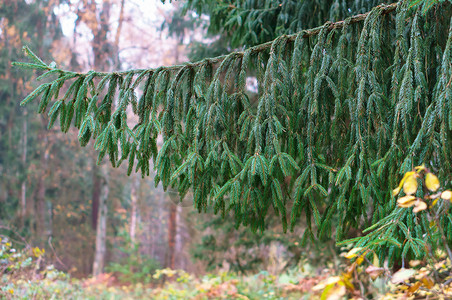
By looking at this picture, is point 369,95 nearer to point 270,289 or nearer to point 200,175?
point 200,175

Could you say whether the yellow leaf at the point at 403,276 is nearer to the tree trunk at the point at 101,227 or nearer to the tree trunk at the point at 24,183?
the tree trunk at the point at 101,227

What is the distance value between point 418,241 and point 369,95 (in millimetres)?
1024

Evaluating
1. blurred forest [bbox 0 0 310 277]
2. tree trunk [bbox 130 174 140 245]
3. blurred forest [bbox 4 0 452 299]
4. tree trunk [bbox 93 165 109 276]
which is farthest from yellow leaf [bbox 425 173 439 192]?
tree trunk [bbox 130 174 140 245]

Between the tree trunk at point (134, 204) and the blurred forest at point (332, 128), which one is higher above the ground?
the blurred forest at point (332, 128)

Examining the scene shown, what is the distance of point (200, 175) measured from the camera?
9.37 ft

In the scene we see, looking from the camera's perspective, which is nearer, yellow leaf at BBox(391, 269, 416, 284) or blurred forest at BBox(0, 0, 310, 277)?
yellow leaf at BBox(391, 269, 416, 284)

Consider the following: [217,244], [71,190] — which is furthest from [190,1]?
[71,190]

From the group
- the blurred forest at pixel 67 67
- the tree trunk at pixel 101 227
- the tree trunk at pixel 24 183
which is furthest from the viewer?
the tree trunk at pixel 101 227

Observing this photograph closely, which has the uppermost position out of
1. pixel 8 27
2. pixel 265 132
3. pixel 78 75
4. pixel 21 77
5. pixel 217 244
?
pixel 8 27

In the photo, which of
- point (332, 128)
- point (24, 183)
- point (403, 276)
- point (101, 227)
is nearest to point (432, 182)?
→ point (403, 276)

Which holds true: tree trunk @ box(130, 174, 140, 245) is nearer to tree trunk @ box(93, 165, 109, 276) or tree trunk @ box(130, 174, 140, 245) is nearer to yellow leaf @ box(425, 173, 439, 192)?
tree trunk @ box(93, 165, 109, 276)

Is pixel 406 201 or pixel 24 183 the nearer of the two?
pixel 406 201

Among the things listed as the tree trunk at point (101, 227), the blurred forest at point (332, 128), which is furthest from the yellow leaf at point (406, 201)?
the tree trunk at point (101, 227)

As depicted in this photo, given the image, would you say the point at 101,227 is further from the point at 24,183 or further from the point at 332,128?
the point at 332,128
